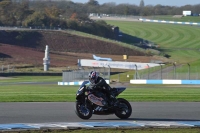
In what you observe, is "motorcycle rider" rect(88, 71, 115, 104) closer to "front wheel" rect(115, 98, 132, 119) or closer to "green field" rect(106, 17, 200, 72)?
"front wheel" rect(115, 98, 132, 119)

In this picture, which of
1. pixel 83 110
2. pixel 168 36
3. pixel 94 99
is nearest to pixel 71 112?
pixel 83 110

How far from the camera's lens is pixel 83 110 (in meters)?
17.0

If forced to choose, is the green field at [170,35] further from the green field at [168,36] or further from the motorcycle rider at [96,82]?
the motorcycle rider at [96,82]

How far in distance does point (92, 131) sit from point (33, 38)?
92.7m

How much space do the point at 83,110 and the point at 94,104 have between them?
0.37 m

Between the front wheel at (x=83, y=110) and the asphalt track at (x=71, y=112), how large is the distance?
150 mm

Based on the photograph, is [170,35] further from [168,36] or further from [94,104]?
[94,104]

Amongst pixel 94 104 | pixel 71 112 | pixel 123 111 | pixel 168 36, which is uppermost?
pixel 168 36

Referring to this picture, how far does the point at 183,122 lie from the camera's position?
651 inches

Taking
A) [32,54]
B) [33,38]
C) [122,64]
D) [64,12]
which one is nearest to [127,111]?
[122,64]

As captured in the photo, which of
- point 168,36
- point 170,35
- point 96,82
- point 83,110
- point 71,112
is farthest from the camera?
point 170,35

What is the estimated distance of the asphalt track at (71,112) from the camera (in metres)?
17.2

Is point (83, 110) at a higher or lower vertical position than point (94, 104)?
lower

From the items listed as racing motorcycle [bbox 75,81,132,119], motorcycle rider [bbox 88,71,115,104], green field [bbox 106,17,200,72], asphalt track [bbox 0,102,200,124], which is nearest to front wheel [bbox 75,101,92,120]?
racing motorcycle [bbox 75,81,132,119]
